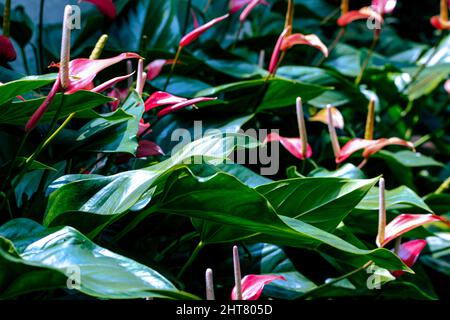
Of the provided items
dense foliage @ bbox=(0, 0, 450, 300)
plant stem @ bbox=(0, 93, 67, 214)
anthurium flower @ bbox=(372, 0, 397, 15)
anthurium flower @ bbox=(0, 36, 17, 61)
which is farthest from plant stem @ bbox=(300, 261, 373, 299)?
anthurium flower @ bbox=(372, 0, 397, 15)

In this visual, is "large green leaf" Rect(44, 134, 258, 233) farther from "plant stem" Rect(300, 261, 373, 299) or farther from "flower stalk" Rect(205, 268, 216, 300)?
"plant stem" Rect(300, 261, 373, 299)

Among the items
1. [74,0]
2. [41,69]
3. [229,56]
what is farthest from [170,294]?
[74,0]

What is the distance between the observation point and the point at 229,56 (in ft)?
3.65

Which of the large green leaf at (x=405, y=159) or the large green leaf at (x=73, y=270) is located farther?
the large green leaf at (x=405, y=159)

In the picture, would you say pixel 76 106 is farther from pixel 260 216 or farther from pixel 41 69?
pixel 41 69

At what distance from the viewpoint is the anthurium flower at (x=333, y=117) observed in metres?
1.03

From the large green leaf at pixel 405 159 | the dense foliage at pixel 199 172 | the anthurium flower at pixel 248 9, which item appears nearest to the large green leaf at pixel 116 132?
the dense foliage at pixel 199 172

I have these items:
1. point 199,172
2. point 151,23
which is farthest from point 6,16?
point 151,23

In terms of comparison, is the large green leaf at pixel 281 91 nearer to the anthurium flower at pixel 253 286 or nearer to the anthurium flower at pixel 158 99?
the anthurium flower at pixel 158 99

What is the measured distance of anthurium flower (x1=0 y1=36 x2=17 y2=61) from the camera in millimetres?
738

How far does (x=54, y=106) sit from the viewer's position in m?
0.62

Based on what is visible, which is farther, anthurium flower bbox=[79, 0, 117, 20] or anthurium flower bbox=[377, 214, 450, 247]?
anthurium flower bbox=[79, 0, 117, 20]

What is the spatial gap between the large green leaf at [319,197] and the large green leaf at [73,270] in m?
0.21
